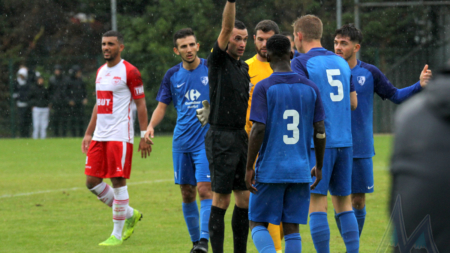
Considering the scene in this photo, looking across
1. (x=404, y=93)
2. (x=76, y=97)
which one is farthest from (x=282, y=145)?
(x=76, y=97)

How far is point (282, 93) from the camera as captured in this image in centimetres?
400

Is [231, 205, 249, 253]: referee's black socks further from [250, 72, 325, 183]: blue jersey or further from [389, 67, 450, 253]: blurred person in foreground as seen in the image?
[389, 67, 450, 253]: blurred person in foreground

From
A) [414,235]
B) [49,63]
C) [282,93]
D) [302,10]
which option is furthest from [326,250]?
[302,10]

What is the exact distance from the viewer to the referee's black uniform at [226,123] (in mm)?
4742

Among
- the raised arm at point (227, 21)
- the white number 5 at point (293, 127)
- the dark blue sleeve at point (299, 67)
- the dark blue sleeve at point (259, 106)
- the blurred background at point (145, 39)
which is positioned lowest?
the white number 5 at point (293, 127)

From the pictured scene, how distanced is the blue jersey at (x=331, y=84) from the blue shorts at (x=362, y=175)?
0.76 m

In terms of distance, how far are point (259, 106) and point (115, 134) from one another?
9.08 feet

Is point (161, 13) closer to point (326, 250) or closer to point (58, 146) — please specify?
point (58, 146)

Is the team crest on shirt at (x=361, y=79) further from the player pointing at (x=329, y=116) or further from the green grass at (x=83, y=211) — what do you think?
the green grass at (x=83, y=211)

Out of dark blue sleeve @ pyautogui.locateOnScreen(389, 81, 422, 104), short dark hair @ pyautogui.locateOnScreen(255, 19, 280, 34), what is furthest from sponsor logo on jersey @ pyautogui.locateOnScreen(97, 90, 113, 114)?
dark blue sleeve @ pyautogui.locateOnScreen(389, 81, 422, 104)

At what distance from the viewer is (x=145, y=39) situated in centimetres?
2369

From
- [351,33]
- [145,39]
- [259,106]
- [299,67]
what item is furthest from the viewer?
[145,39]

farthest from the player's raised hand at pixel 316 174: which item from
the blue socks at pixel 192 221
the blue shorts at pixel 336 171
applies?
the blue socks at pixel 192 221

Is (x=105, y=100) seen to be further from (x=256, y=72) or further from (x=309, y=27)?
(x=309, y=27)
